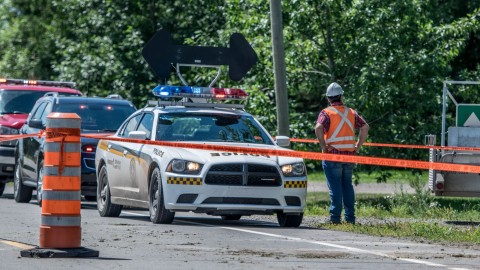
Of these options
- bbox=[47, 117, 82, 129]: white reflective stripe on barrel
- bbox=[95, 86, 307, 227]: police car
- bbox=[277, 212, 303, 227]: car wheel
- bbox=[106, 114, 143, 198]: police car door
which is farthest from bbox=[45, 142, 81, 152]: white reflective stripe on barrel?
bbox=[106, 114, 143, 198]: police car door

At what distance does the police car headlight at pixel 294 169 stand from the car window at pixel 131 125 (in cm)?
264

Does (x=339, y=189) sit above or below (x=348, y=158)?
below

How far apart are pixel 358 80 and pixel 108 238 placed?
10.5 metres

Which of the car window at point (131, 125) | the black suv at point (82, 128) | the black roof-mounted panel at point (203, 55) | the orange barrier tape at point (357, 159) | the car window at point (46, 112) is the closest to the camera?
the orange barrier tape at point (357, 159)

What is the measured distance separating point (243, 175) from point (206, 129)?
137 centimetres

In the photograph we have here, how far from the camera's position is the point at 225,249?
40.5 ft

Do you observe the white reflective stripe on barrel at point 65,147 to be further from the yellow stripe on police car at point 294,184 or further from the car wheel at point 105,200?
the car wheel at point 105,200

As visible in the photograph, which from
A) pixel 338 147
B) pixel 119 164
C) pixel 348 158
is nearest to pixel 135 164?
pixel 119 164

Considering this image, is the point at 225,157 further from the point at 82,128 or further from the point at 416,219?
the point at 82,128

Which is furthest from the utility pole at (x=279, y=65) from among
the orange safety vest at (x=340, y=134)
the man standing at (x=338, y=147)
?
the orange safety vest at (x=340, y=134)

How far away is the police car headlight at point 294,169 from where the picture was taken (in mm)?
16078

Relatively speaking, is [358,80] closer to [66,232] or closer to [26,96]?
[26,96]

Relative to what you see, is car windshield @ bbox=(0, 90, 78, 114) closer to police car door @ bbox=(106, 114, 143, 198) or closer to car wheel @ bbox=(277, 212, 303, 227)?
police car door @ bbox=(106, 114, 143, 198)

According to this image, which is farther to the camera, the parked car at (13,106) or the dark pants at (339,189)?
the parked car at (13,106)
